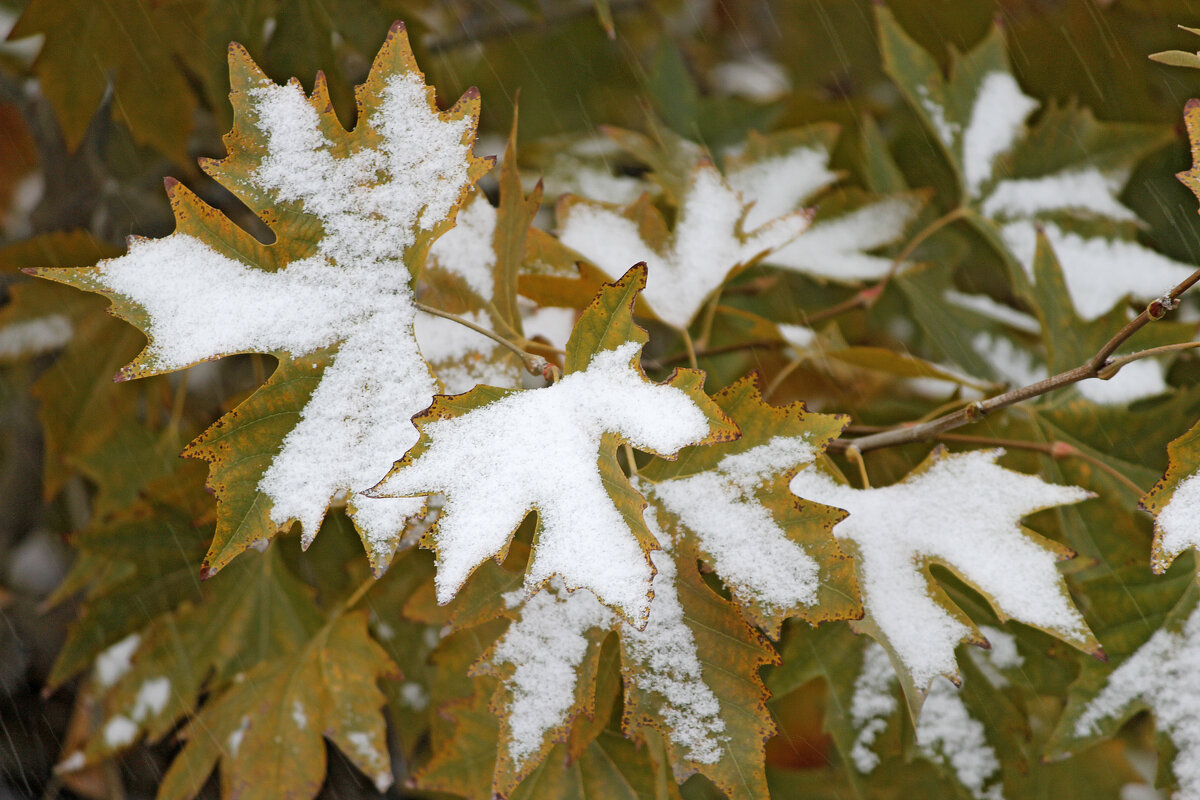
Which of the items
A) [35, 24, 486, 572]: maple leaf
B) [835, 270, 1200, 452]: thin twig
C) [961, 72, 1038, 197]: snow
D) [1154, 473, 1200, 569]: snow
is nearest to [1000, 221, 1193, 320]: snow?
[961, 72, 1038, 197]: snow

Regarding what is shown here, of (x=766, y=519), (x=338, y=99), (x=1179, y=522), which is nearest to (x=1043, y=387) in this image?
(x=1179, y=522)

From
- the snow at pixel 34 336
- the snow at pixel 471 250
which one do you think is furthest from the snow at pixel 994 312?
the snow at pixel 34 336

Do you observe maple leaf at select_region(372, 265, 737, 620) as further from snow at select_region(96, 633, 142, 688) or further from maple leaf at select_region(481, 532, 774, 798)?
snow at select_region(96, 633, 142, 688)

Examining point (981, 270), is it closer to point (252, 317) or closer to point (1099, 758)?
point (1099, 758)

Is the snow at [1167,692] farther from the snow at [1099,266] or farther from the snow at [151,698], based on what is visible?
the snow at [151,698]

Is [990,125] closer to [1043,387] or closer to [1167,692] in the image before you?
[1043,387]

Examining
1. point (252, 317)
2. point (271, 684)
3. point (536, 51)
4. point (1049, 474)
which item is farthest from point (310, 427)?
point (536, 51)
